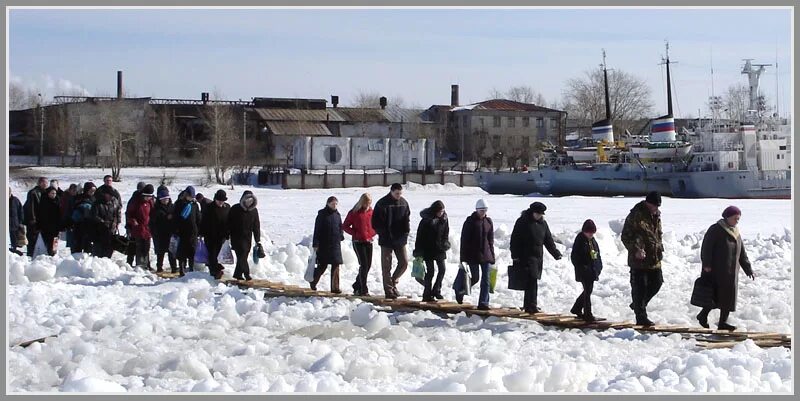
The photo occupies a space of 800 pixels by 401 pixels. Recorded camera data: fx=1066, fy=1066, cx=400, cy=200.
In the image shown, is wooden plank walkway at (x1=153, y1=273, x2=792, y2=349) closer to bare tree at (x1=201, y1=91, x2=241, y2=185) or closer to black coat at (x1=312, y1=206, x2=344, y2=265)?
black coat at (x1=312, y1=206, x2=344, y2=265)

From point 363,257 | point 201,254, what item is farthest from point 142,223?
point 363,257

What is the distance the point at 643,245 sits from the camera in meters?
11.6

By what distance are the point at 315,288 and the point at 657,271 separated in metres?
4.94

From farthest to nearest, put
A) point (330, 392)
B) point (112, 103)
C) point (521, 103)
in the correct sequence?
point (521, 103)
point (112, 103)
point (330, 392)

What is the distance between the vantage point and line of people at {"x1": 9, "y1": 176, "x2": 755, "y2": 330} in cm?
1162

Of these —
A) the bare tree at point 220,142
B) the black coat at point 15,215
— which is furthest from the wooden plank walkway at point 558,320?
the bare tree at point 220,142

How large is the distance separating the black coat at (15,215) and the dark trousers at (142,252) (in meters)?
2.51

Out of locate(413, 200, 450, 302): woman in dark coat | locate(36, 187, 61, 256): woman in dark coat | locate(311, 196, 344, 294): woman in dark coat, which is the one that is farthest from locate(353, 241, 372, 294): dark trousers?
locate(36, 187, 61, 256): woman in dark coat

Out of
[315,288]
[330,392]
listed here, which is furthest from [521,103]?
[330,392]

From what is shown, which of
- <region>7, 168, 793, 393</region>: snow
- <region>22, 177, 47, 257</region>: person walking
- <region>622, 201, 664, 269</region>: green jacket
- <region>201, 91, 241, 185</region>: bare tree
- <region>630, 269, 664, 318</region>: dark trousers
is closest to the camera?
<region>7, 168, 793, 393</region>: snow

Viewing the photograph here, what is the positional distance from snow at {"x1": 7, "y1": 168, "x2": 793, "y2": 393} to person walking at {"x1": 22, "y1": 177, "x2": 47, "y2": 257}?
129cm

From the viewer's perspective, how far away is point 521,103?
296 ft

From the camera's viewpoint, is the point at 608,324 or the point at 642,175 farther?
the point at 642,175

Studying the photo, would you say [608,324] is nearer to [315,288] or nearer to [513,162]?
[315,288]
